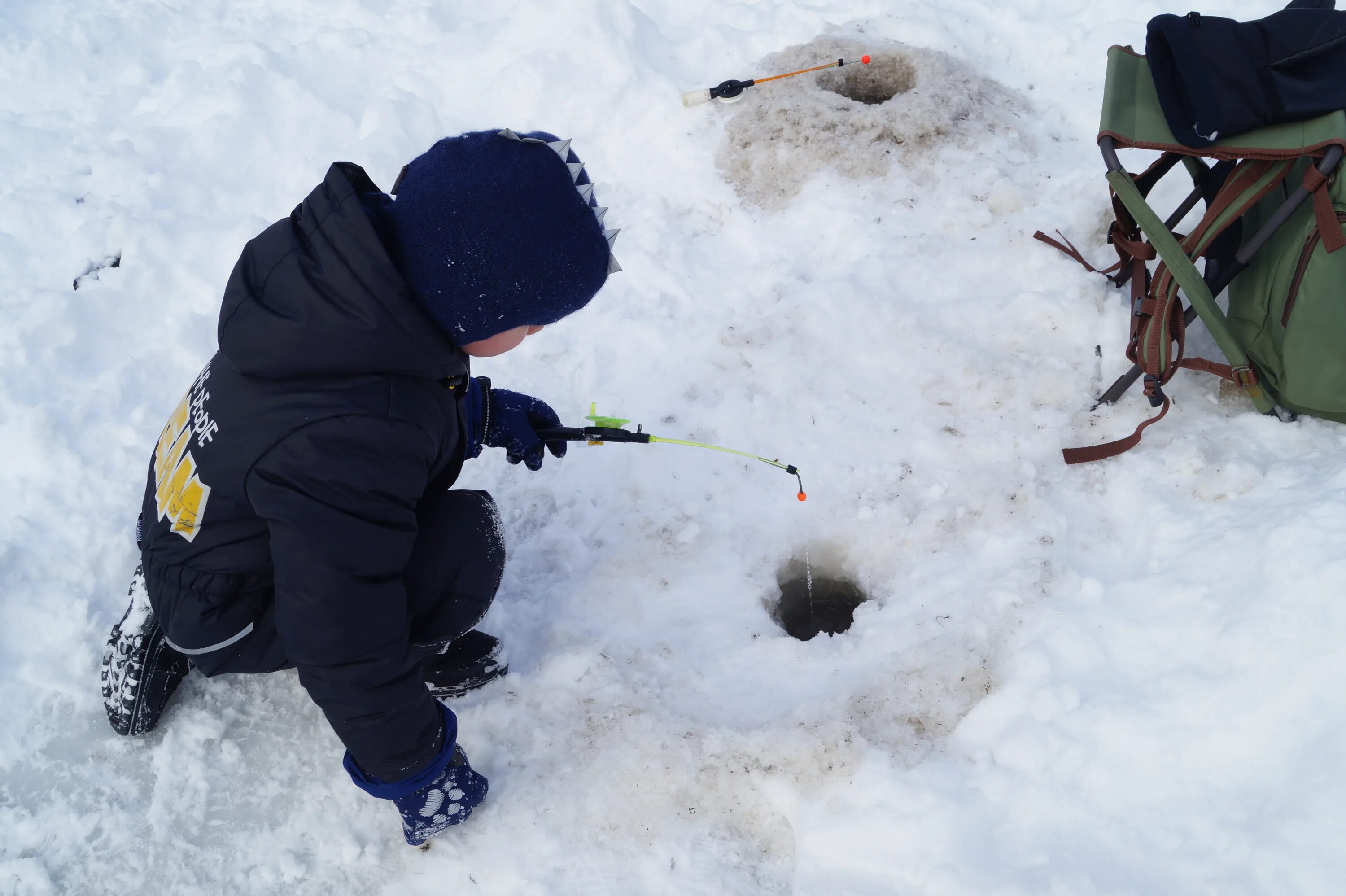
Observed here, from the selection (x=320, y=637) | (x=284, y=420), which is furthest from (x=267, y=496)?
(x=320, y=637)

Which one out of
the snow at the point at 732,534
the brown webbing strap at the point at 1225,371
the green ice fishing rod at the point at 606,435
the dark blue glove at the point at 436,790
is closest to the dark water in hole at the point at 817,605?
the snow at the point at 732,534

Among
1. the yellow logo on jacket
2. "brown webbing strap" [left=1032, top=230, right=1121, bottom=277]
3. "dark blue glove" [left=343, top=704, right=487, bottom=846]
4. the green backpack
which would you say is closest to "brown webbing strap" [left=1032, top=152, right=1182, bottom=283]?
the green backpack

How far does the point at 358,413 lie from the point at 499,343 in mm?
384

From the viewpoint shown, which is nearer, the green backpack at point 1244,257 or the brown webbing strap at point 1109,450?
the green backpack at point 1244,257

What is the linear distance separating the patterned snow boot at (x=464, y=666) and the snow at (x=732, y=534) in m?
0.11

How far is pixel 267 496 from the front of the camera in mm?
1837

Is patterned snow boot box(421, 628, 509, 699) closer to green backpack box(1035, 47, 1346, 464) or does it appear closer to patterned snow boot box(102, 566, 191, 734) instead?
patterned snow boot box(102, 566, 191, 734)

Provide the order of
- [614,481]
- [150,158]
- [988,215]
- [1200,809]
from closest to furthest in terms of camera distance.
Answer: [1200,809]
[614,481]
[988,215]
[150,158]

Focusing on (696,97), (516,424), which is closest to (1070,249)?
(696,97)

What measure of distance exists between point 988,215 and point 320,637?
132 inches

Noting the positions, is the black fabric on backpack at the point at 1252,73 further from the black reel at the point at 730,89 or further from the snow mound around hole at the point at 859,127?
the black reel at the point at 730,89

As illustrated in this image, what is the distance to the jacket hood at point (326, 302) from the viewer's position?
1.83 m

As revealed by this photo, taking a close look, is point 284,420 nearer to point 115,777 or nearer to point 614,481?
point 115,777

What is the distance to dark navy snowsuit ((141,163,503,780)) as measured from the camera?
6.01 feet
